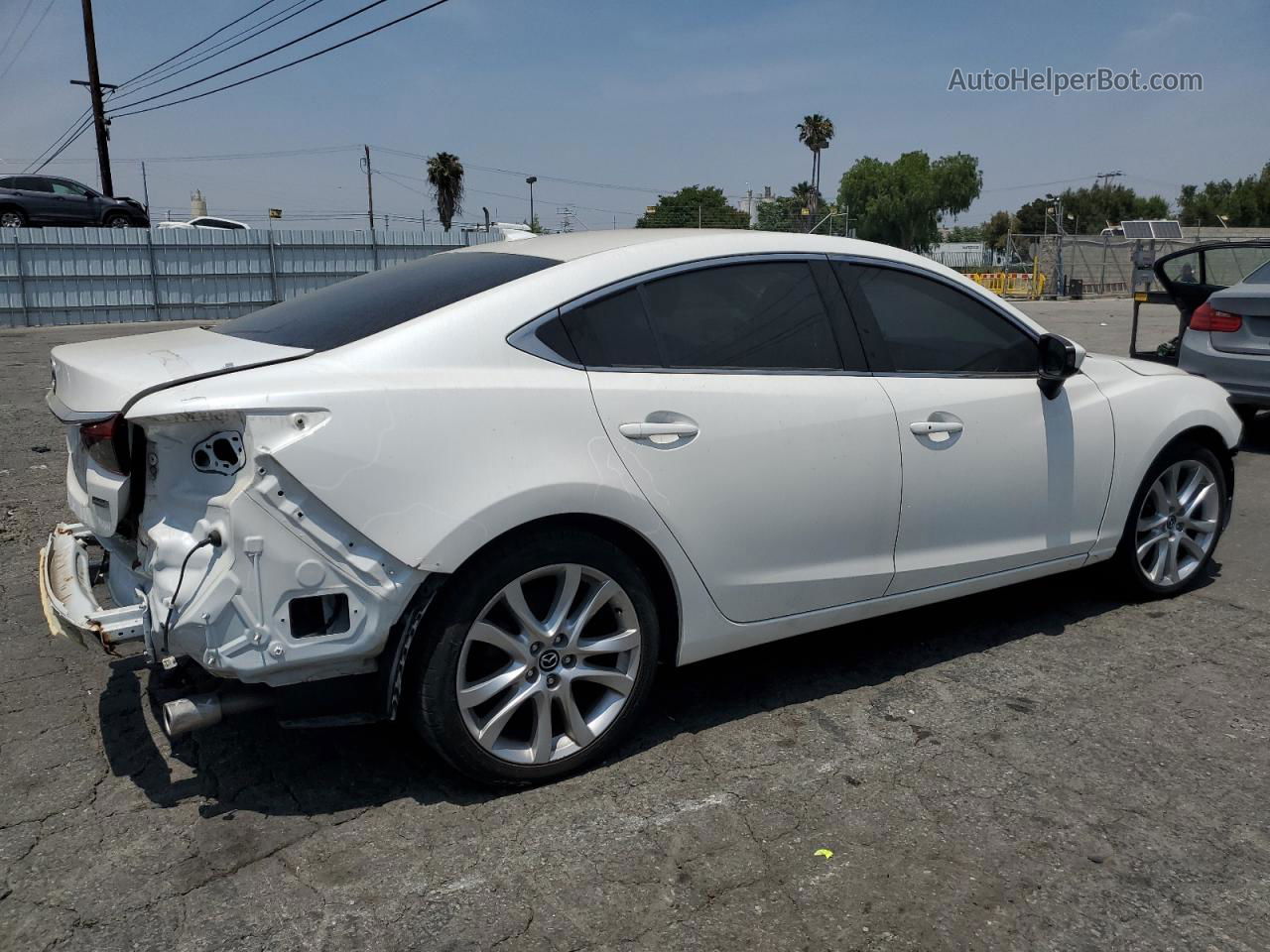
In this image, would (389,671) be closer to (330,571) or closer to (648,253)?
(330,571)

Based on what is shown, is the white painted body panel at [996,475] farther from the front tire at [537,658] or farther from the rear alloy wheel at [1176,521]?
the front tire at [537,658]

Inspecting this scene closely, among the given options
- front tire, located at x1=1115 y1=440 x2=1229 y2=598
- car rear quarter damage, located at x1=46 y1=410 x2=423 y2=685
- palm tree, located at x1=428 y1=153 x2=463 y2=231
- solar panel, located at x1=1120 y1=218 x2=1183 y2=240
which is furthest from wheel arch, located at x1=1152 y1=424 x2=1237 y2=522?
palm tree, located at x1=428 y1=153 x2=463 y2=231

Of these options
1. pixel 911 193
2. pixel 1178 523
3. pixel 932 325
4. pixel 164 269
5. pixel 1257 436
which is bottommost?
pixel 1257 436

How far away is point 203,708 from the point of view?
278 cm

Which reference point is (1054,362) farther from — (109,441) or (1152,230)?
(1152,230)

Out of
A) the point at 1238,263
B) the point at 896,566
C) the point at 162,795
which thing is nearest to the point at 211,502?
the point at 162,795

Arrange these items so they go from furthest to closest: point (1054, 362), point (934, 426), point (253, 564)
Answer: point (1054, 362) < point (934, 426) < point (253, 564)

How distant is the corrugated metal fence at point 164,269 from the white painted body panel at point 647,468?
2098cm

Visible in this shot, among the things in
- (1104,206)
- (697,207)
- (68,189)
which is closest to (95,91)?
(68,189)

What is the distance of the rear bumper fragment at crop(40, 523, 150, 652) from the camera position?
9.21 feet

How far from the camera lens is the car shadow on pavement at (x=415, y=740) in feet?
10.3

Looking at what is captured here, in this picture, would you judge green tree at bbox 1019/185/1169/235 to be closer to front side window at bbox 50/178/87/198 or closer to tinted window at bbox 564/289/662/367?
front side window at bbox 50/178/87/198

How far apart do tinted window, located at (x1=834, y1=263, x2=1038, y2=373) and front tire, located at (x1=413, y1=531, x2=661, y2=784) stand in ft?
4.38

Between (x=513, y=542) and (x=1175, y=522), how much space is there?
3.30m
